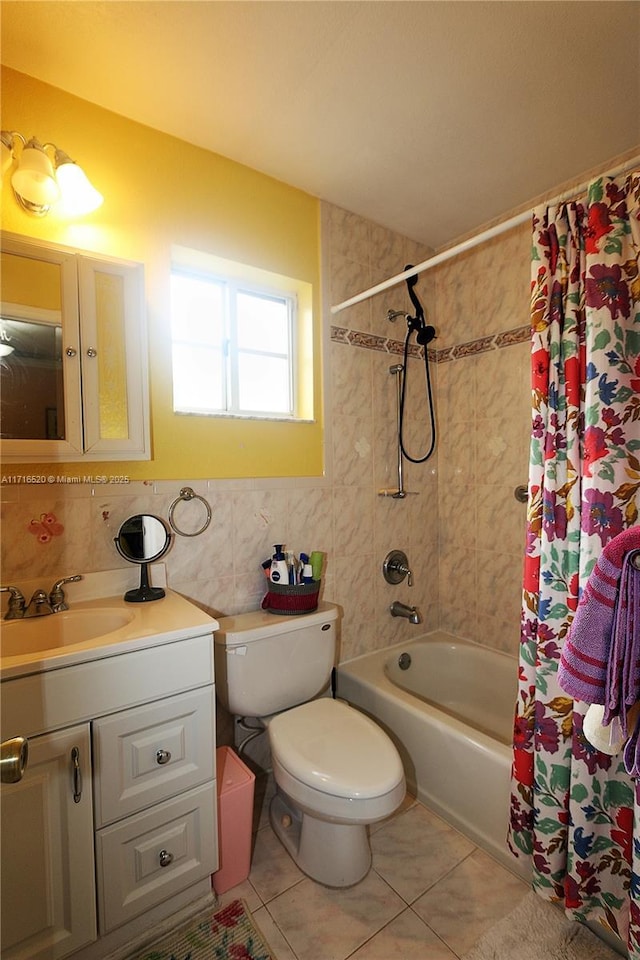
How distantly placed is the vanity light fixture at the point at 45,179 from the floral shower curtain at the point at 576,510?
4.53 feet

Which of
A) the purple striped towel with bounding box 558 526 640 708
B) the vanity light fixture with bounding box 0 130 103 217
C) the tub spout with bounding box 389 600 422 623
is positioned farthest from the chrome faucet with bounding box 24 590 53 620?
the tub spout with bounding box 389 600 422 623

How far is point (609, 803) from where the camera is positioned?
1164 millimetres

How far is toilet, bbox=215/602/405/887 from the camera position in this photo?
3.96 ft

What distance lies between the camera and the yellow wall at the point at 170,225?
4.46ft

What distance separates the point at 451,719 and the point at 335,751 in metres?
0.51

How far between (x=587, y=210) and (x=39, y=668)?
1803mm

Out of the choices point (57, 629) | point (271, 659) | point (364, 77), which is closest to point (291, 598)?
point (271, 659)

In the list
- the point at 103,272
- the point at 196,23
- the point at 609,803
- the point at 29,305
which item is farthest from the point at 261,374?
the point at 609,803

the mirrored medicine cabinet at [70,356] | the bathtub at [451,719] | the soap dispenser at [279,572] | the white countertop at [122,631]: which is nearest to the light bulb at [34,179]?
the mirrored medicine cabinet at [70,356]

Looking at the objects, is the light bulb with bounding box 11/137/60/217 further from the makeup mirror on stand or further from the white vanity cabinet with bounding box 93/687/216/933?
the white vanity cabinet with bounding box 93/687/216/933

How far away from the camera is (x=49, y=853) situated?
100cm

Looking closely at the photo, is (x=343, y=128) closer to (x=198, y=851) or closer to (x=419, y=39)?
(x=419, y=39)

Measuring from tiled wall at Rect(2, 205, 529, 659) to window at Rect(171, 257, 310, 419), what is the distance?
20cm

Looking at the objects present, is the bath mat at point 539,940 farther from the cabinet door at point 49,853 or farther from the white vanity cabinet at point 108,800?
the cabinet door at point 49,853
